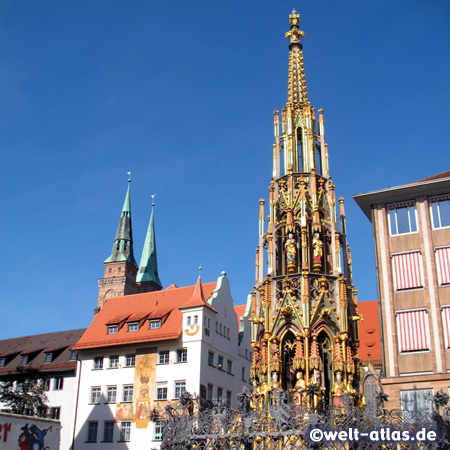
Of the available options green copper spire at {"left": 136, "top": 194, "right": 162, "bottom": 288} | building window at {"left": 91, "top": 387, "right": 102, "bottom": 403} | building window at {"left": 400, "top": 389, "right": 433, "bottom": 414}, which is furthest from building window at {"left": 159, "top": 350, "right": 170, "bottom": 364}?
green copper spire at {"left": 136, "top": 194, "right": 162, "bottom": 288}

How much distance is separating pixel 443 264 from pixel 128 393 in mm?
19756

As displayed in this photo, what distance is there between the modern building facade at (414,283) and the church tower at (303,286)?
2.30 m

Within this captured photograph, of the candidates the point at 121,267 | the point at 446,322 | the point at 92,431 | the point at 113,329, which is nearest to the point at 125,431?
the point at 92,431

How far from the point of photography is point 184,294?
40.6 meters

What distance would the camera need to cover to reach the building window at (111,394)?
36938 millimetres

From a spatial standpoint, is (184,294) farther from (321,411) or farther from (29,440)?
(321,411)

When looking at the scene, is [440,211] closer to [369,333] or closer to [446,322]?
[446,322]

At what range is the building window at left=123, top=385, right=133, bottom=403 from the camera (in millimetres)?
36375

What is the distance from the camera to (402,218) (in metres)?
26.2

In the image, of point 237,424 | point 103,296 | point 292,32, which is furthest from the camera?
point 103,296

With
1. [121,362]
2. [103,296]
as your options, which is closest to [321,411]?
[121,362]

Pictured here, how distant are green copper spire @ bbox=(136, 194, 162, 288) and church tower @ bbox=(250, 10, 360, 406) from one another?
157 feet

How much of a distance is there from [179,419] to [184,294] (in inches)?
799

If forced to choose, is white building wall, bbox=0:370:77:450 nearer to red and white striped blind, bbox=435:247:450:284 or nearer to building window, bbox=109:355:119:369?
building window, bbox=109:355:119:369
